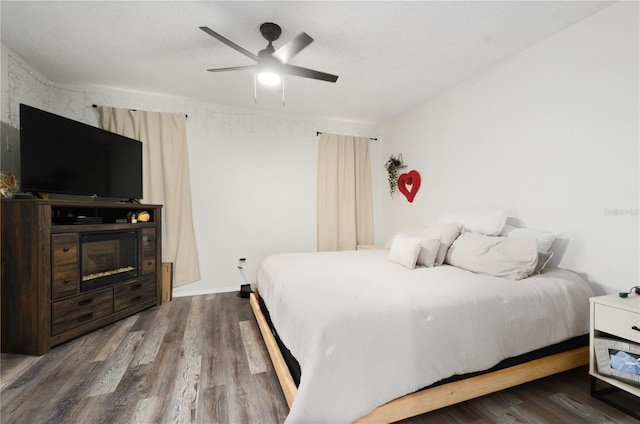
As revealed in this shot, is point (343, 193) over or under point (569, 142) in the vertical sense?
under

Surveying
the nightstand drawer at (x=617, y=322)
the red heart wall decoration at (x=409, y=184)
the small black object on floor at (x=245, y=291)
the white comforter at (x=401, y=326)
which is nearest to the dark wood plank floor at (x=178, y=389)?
the white comforter at (x=401, y=326)

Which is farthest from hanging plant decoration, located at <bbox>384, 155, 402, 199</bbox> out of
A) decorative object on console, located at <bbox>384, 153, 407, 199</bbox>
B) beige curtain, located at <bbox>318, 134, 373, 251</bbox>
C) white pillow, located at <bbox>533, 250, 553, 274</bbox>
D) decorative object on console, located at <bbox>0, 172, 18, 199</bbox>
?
decorative object on console, located at <bbox>0, 172, 18, 199</bbox>

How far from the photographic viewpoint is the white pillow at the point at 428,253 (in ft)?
7.66

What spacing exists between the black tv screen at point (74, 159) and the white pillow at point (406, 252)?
9.54ft

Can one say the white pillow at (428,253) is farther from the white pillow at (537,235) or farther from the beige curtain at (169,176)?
the beige curtain at (169,176)

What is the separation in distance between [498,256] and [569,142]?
1077mm

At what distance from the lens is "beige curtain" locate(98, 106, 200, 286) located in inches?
134

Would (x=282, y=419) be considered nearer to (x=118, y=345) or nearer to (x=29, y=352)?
(x=118, y=345)

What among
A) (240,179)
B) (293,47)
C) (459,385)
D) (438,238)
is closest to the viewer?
(459,385)

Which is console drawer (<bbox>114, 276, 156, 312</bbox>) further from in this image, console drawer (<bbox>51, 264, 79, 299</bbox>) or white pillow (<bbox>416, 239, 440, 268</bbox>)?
white pillow (<bbox>416, 239, 440, 268</bbox>)

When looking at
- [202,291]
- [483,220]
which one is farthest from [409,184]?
[202,291]

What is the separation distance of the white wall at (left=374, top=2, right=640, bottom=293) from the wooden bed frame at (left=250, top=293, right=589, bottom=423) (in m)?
0.68

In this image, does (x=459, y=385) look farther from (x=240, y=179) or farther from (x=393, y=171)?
(x=240, y=179)

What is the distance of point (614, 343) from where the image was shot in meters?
1.55
